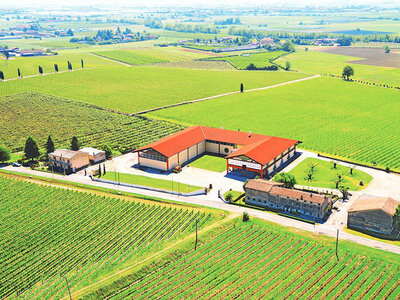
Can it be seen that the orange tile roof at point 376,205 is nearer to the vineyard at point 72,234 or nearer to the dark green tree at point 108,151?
→ the vineyard at point 72,234

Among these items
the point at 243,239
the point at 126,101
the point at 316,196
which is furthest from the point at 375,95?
the point at 243,239

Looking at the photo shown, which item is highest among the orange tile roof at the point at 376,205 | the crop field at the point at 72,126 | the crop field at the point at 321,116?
the orange tile roof at the point at 376,205

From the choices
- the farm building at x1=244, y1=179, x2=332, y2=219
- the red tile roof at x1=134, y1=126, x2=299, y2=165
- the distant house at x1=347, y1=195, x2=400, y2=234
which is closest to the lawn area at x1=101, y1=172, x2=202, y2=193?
the red tile roof at x1=134, y1=126, x2=299, y2=165

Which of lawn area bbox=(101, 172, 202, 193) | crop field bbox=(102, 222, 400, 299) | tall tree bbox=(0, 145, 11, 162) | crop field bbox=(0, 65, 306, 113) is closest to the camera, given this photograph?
crop field bbox=(102, 222, 400, 299)

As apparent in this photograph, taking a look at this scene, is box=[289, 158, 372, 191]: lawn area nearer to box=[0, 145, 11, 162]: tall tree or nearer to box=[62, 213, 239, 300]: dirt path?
box=[62, 213, 239, 300]: dirt path

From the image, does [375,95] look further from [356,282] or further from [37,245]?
[37,245]

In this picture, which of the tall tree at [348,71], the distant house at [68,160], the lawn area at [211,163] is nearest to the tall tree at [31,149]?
the distant house at [68,160]
